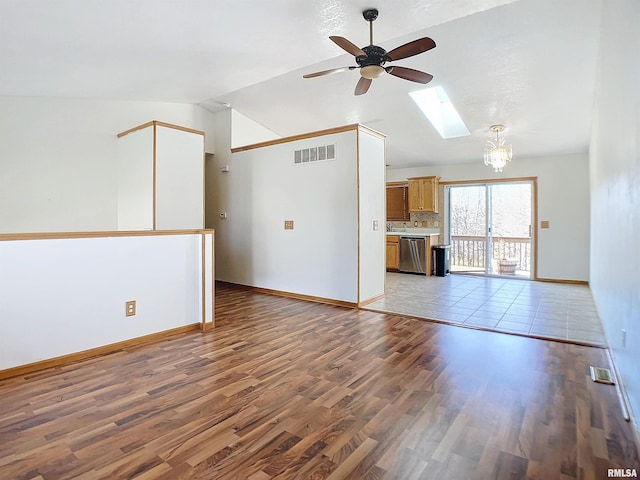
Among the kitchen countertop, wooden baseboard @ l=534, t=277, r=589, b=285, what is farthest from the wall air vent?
wooden baseboard @ l=534, t=277, r=589, b=285

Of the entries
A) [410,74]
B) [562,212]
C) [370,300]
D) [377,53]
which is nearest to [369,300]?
[370,300]

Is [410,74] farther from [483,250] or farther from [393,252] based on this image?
[483,250]

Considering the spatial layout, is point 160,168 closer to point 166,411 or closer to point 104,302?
point 104,302

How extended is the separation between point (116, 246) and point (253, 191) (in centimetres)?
297

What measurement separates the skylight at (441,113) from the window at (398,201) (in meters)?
2.28

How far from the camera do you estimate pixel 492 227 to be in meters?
7.51

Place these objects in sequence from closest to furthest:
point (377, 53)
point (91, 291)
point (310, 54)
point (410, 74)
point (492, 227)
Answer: point (91, 291) < point (377, 53) < point (410, 74) < point (310, 54) < point (492, 227)

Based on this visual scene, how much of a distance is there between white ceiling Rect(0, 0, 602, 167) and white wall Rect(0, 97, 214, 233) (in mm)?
294

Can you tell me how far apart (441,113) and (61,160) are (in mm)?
5830

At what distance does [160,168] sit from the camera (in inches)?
193

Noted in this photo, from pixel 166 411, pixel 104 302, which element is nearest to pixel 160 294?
pixel 104 302

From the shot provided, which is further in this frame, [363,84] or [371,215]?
[371,215]

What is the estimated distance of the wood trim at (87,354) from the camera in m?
2.59

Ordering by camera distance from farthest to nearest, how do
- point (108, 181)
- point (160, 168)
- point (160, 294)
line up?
1. point (108, 181)
2. point (160, 168)
3. point (160, 294)
